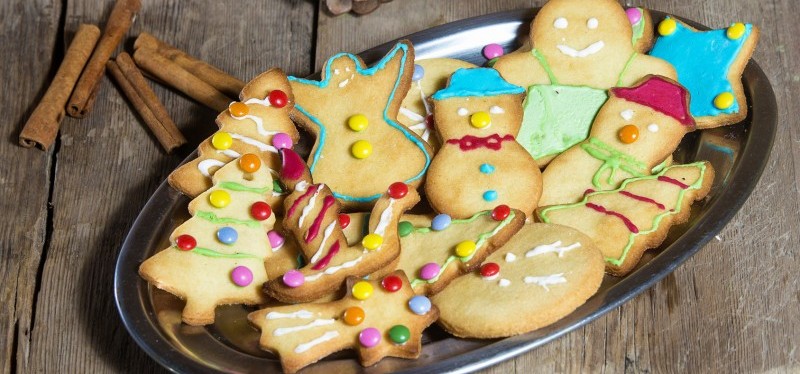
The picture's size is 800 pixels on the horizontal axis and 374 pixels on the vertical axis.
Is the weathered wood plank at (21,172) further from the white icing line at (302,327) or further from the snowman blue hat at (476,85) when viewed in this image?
the snowman blue hat at (476,85)

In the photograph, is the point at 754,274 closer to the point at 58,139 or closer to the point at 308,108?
the point at 308,108

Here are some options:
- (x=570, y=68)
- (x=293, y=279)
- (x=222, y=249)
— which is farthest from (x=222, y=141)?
(x=570, y=68)

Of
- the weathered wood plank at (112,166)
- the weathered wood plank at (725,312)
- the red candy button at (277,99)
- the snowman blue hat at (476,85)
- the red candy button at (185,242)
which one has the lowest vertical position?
the weathered wood plank at (725,312)

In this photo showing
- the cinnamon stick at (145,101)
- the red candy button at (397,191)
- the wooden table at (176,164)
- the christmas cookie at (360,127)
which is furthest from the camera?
the cinnamon stick at (145,101)

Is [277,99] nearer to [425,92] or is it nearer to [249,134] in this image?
[249,134]

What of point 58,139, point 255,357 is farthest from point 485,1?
point 255,357

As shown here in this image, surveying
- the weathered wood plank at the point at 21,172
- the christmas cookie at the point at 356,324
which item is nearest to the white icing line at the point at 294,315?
the christmas cookie at the point at 356,324
